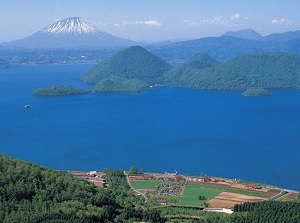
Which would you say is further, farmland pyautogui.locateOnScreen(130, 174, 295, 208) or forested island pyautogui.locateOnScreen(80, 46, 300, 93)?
forested island pyautogui.locateOnScreen(80, 46, 300, 93)

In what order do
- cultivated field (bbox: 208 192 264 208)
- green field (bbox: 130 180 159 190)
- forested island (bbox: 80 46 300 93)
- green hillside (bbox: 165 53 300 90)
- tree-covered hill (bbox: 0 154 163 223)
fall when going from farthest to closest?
green hillside (bbox: 165 53 300 90) < forested island (bbox: 80 46 300 93) < green field (bbox: 130 180 159 190) < cultivated field (bbox: 208 192 264 208) < tree-covered hill (bbox: 0 154 163 223)

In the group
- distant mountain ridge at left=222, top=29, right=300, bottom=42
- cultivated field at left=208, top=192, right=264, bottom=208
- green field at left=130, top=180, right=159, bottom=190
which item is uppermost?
distant mountain ridge at left=222, top=29, right=300, bottom=42

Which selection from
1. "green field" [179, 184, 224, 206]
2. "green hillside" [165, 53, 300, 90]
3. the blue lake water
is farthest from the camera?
"green hillside" [165, 53, 300, 90]

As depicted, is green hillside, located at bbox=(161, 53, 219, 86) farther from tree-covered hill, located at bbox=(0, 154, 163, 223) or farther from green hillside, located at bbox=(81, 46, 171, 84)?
tree-covered hill, located at bbox=(0, 154, 163, 223)

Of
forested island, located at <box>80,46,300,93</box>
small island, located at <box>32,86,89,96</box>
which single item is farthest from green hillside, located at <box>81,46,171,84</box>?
small island, located at <box>32,86,89,96</box>

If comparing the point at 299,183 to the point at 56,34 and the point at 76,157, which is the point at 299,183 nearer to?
the point at 76,157

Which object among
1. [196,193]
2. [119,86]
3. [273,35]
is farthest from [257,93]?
[273,35]
